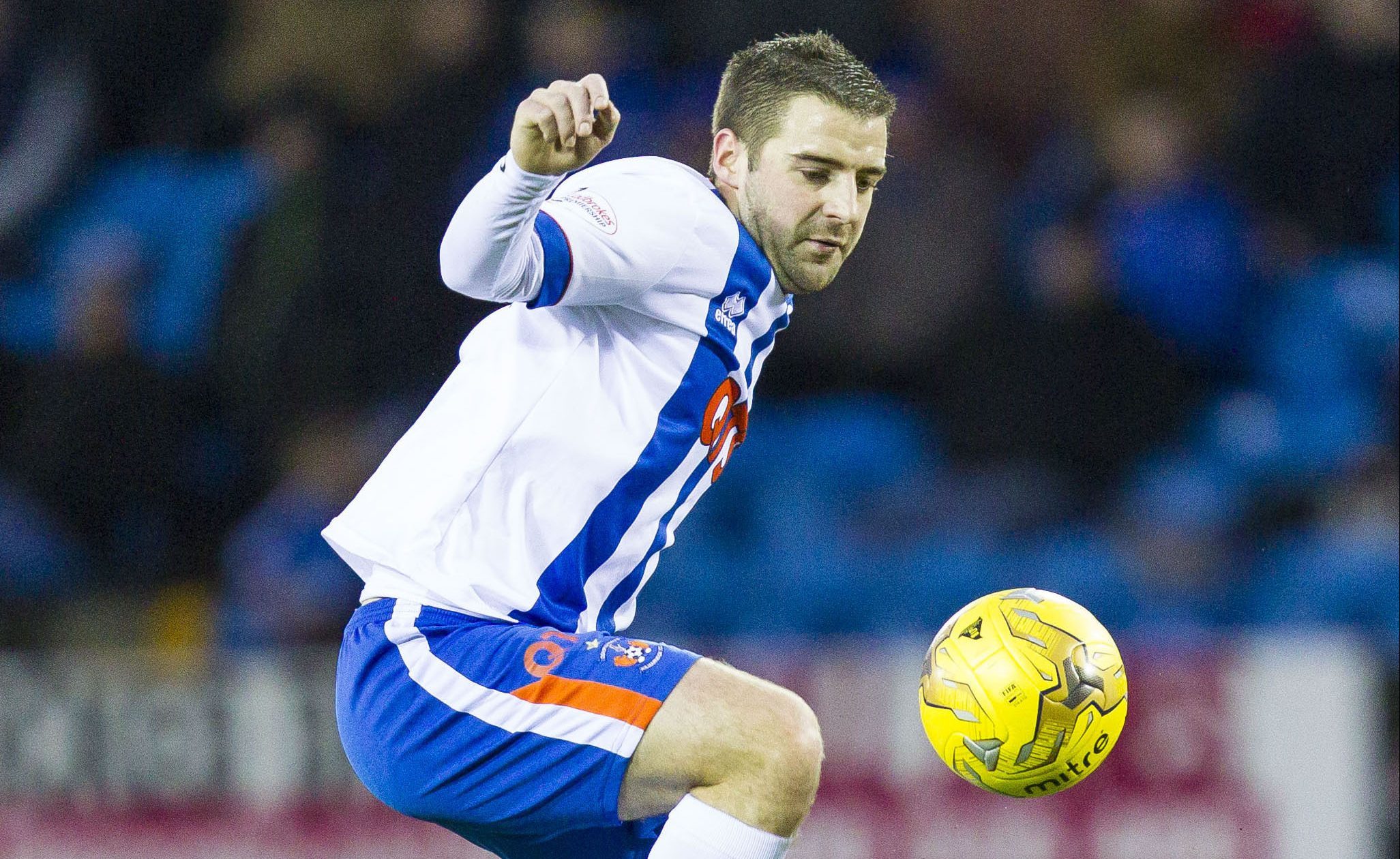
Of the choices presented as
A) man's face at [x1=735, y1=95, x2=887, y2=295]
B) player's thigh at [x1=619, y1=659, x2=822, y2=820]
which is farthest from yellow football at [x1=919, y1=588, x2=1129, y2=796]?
man's face at [x1=735, y1=95, x2=887, y2=295]

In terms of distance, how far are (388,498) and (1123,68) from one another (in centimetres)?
579

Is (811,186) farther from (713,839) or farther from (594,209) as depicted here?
(713,839)

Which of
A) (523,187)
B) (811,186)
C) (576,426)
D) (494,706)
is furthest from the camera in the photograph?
(811,186)

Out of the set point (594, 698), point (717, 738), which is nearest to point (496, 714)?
point (594, 698)

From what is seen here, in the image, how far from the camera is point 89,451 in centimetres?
784

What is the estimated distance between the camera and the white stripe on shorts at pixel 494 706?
3252 mm

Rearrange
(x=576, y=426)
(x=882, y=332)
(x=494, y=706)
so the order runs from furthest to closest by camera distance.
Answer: (x=882, y=332)
(x=576, y=426)
(x=494, y=706)

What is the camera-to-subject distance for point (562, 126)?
121 inches

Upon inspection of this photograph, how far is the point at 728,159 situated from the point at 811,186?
233 millimetres

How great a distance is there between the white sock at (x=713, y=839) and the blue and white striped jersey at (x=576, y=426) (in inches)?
20.4

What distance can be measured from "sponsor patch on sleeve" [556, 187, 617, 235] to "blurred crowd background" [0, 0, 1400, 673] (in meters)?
4.06

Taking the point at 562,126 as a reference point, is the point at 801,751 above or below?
below

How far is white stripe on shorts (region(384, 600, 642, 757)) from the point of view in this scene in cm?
325

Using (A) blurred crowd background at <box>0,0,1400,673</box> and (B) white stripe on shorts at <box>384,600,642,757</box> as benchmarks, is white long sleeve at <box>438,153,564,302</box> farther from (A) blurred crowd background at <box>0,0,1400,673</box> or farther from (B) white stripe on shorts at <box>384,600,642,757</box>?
(A) blurred crowd background at <box>0,0,1400,673</box>
